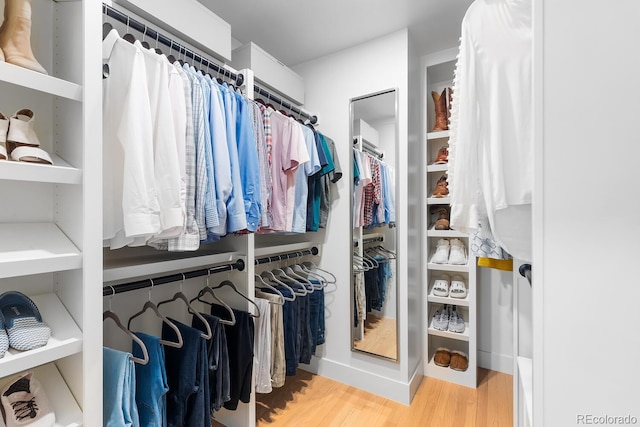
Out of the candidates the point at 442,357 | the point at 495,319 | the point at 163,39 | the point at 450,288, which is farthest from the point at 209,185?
the point at 495,319

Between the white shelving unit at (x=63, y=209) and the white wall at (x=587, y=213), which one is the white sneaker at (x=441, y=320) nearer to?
the white wall at (x=587, y=213)

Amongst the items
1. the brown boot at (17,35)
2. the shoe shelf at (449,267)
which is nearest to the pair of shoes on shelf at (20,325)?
the brown boot at (17,35)

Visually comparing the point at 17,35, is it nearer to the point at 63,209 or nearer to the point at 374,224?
the point at 63,209

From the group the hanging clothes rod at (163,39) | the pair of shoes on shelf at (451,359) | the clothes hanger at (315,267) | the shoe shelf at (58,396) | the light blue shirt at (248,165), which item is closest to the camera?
the shoe shelf at (58,396)

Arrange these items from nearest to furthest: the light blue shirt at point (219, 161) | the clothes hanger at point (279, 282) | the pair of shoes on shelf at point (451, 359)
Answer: the light blue shirt at point (219, 161) → the clothes hanger at point (279, 282) → the pair of shoes on shelf at point (451, 359)

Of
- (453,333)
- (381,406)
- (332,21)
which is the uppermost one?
(332,21)

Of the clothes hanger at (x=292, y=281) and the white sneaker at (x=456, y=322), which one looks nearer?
the clothes hanger at (x=292, y=281)

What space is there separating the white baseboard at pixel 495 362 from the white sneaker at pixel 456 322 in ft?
1.37

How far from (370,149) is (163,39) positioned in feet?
4.66

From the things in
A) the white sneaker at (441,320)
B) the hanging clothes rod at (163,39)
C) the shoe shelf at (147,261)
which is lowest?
the white sneaker at (441,320)

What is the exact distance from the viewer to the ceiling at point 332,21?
184 centimetres

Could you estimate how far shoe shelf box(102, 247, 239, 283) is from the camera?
114cm

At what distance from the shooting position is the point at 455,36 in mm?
2158

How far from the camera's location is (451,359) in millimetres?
2293
